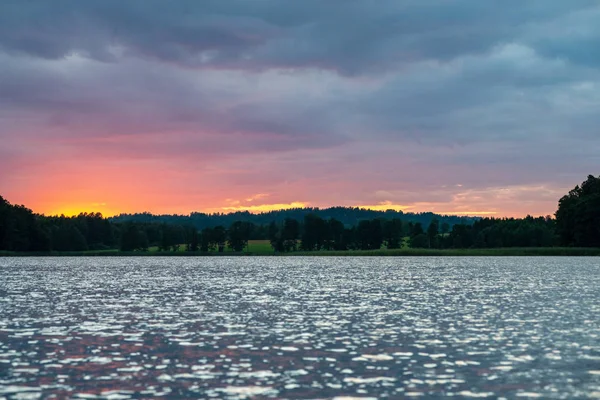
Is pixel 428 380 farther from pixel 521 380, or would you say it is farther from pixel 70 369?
pixel 70 369

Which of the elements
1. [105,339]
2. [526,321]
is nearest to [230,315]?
[105,339]

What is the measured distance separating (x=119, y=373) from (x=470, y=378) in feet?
46.6

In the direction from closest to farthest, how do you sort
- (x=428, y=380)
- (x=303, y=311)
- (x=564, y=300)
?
1. (x=428, y=380)
2. (x=303, y=311)
3. (x=564, y=300)

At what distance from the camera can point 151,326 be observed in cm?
4850

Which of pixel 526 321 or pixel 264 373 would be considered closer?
pixel 264 373

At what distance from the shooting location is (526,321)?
5088cm

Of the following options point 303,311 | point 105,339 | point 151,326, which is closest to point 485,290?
point 303,311

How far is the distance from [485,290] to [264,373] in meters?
62.4

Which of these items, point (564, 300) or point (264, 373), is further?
point (564, 300)

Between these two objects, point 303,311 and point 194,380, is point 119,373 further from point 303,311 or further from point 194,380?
point 303,311

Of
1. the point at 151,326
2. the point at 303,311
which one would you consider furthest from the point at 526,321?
the point at 151,326

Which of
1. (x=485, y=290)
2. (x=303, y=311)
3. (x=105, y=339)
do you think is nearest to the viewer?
(x=105, y=339)

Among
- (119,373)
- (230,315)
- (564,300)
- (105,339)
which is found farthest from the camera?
(564,300)

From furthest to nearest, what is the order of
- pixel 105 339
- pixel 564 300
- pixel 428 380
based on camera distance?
pixel 564 300 → pixel 105 339 → pixel 428 380
